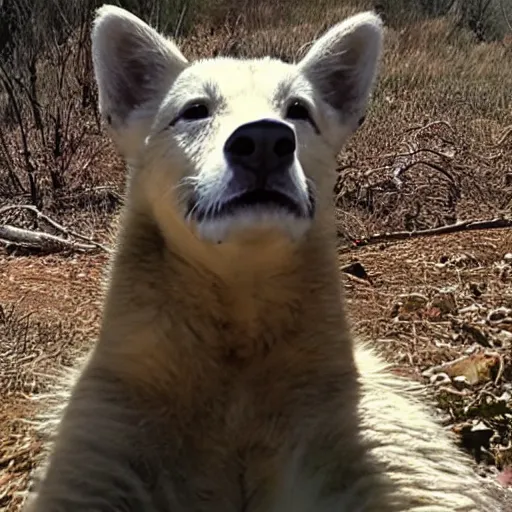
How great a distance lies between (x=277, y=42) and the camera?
54.0 ft

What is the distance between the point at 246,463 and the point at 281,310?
0.56 metres

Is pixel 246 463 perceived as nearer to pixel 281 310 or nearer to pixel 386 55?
pixel 281 310

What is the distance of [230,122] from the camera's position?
3352mm

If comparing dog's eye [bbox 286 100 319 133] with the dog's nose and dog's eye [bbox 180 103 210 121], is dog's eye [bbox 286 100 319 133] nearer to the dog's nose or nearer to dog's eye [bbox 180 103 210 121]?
dog's eye [bbox 180 103 210 121]

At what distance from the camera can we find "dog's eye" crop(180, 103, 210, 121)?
3562 mm

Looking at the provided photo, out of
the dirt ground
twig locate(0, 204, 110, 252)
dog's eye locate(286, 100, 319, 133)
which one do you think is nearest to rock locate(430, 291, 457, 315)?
the dirt ground

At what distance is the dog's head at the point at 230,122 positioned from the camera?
9.55 ft

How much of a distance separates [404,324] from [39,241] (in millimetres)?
3344

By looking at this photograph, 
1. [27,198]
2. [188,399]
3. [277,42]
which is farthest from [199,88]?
[277,42]

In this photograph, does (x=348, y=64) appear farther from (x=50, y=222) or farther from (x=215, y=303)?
(x=50, y=222)

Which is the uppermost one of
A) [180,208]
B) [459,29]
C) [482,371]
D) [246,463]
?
[180,208]

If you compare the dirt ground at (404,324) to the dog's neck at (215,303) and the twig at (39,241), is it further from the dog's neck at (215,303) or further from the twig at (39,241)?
the dog's neck at (215,303)

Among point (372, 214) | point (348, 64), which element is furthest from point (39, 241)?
point (348, 64)

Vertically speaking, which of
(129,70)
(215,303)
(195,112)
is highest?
(195,112)
